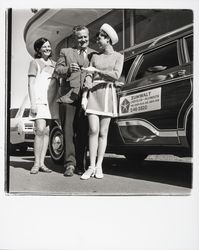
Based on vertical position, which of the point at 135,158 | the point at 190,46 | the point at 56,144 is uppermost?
the point at 190,46

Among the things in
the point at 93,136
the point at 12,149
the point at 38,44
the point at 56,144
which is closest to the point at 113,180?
the point at 93,136

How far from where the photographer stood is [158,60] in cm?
308

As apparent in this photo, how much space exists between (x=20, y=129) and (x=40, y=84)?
1.46 feet

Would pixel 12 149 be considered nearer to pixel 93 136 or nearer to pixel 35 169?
pixel 35 169

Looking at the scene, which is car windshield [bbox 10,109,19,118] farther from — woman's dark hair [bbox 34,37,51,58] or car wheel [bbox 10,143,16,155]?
woman's dark hair [bbox 34,37,51,58]

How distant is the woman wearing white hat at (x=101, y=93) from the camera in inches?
124

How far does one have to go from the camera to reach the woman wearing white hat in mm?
3156

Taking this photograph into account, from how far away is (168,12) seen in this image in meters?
3.08

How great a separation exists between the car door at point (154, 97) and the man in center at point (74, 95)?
36 centimetres

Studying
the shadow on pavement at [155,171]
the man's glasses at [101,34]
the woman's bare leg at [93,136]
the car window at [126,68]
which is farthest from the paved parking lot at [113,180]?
the man's glasses at [101,34]

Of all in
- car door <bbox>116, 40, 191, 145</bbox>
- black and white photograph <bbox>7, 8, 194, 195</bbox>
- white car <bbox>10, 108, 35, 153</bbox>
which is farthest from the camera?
white car <bbox>10, 108, 35, 153</bbox>

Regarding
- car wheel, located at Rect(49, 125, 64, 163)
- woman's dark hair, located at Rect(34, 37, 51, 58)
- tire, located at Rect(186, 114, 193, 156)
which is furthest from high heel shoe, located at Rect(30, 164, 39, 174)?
tire, located at Rect(186, 114, 193, 156)
